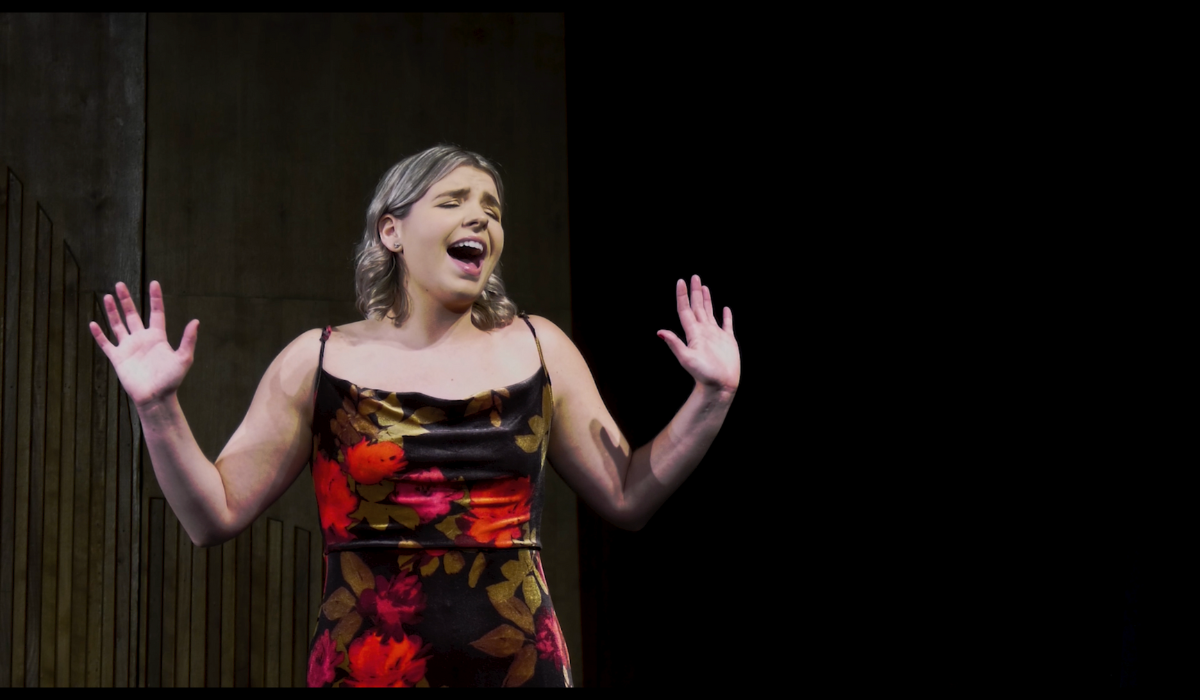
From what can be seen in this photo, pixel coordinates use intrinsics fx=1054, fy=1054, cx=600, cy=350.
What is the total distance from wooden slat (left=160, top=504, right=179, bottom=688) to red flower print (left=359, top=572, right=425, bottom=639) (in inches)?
66.6

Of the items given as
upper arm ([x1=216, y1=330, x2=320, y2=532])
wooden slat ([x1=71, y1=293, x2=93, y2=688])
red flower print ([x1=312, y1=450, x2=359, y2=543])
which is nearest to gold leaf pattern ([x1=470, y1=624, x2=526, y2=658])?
red flower print ([x1=312, y1=450, x2=359, y2=543])

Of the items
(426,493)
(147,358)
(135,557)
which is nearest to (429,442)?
(426,493)

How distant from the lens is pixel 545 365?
159cm

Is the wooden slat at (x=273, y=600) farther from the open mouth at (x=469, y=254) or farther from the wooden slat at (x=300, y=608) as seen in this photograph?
the open mouth at (x=469, y=254)

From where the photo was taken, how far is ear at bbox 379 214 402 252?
160 cm

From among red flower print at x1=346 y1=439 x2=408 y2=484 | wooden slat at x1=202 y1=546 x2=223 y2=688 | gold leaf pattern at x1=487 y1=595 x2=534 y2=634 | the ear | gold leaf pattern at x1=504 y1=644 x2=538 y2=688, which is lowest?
wooden slat at x1=202 y1=546 x2=223 y2=688

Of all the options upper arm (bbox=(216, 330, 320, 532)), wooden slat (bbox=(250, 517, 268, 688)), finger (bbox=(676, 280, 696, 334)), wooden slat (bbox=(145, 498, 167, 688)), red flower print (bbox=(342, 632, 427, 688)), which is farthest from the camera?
wooden slat (bbox=(250, 517, 268, 688))

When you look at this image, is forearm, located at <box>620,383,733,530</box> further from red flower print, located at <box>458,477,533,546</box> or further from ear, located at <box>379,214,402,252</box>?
ear, located at <box>379,214,402,252</box>

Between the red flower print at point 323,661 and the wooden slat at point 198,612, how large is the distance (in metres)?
1.64

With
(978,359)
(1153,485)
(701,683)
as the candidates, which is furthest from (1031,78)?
(701,683)

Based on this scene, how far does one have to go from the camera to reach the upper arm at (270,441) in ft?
4.86

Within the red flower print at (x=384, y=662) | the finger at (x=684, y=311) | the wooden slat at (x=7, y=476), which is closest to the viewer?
the red flower print at (x=384, y=662)

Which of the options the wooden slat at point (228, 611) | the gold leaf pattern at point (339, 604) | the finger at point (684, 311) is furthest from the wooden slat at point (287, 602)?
the finger at point (684, 311)

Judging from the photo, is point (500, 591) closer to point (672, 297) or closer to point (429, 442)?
point (429, 442)
